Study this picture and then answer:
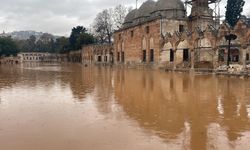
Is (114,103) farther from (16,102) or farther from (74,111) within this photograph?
(16,102)

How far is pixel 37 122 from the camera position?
27.5ft

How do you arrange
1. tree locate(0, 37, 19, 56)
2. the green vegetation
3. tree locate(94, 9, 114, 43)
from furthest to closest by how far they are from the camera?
tree locate(0, 37, 19, 56) → the green vegetation → tree locate(94, 9, 114, 43)

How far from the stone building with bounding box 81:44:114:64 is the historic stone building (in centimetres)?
1080

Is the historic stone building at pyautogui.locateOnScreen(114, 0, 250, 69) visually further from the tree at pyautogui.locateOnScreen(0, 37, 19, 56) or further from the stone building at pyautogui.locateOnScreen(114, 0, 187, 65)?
the tree at pyautogui.locateOnScreen(0, 37, 19, 56)

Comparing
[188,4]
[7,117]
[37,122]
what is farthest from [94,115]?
[188,4]

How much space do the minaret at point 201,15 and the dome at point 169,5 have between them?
2.07 m

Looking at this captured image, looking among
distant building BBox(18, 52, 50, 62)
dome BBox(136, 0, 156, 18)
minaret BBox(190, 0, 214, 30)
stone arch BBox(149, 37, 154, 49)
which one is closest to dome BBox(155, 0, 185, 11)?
minaret BBox(190, 0, 214, 30)

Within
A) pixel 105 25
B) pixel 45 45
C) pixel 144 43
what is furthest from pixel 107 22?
pixel 45 45

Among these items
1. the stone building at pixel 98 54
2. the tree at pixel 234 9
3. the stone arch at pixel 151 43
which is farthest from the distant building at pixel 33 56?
the tree at pixel 234 9

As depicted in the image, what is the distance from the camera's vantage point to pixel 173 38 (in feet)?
117

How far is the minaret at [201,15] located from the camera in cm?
4037

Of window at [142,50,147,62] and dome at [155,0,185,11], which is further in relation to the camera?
window at [142,50,147,62]

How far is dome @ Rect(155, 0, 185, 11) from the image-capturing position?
41.7 meters

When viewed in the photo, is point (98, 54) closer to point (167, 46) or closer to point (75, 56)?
point (75, 56)
